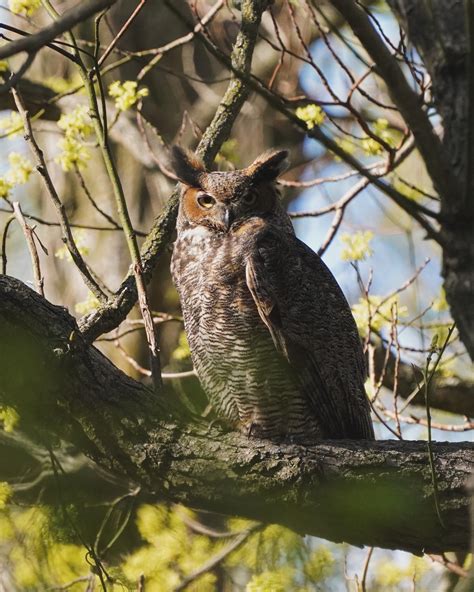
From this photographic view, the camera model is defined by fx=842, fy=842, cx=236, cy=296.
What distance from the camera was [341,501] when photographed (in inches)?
A: 101

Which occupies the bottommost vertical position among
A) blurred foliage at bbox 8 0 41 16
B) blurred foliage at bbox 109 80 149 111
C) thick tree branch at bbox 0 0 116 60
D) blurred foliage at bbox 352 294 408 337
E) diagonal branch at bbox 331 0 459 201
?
thick tree branch at bbox 0 0 116 60

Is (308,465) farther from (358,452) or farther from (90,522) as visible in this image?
(90,522)

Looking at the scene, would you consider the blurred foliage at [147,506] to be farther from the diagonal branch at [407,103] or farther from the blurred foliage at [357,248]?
the diagonal branch at [407,103]

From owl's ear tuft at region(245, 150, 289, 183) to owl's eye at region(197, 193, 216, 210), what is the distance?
0.19 metres

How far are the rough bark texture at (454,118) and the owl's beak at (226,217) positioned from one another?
1.66 m

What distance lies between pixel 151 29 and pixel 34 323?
4346mm

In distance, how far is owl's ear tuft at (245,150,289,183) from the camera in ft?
12.0

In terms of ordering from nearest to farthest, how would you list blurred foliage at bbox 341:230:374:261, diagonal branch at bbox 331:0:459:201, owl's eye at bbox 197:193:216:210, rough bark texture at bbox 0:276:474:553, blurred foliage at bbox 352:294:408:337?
diagonal branch at bbox 331:0:459:201
rough bark texture at bbox 0:276:474:553
owl's eye at bbox 197:193:216:210
blurred foliage at bbox 352:294:408:337
blurred foliage at bbox 341:230:374:261

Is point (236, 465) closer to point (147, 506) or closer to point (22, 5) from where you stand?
point (147, 506)

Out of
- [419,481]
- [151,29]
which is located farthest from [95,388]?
[151,29]

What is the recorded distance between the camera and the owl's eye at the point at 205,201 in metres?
3.65

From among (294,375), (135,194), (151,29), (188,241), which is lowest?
(294,375)

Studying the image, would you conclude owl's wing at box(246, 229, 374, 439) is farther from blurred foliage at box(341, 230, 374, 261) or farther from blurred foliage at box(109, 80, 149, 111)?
blurred foliage at box(109, 80, 149, 111)

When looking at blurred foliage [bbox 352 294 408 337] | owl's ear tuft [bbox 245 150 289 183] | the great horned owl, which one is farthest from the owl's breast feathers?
blurred foliage [bbox 352 294 408 337]
